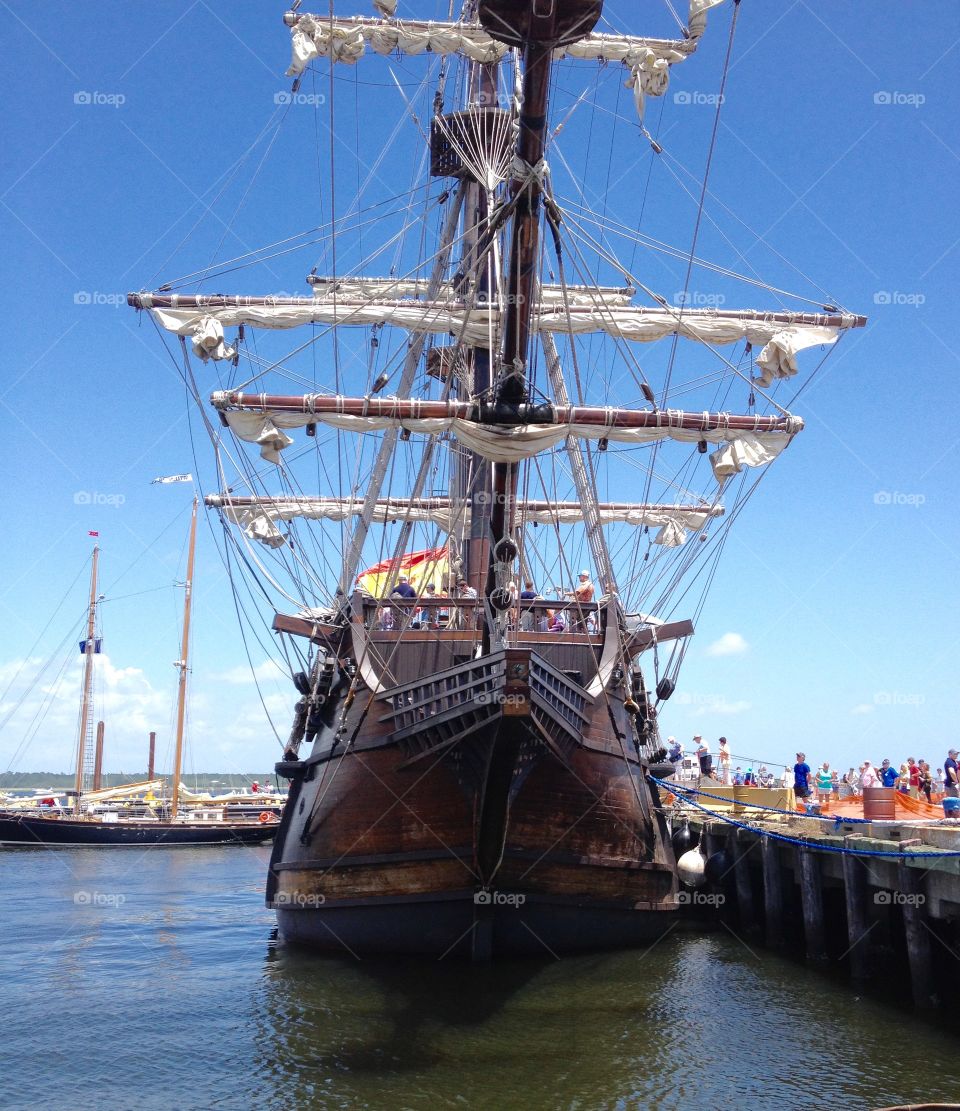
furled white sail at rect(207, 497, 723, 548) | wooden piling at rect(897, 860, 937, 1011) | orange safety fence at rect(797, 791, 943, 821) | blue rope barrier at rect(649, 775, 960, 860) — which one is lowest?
wooden piling at rect(897, 860, 937, 1011)

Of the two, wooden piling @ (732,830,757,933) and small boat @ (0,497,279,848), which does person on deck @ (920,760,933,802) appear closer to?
wooden piling @ (732,830,757,933)

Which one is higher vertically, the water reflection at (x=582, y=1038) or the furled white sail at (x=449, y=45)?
the furled white sail at (x=449, y=45)

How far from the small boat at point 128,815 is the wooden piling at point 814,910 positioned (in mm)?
29981

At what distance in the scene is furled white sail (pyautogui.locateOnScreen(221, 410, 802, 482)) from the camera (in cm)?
1509

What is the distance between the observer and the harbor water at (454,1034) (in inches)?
422

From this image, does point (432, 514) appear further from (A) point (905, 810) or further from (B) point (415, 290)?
(A) point (905, 810)

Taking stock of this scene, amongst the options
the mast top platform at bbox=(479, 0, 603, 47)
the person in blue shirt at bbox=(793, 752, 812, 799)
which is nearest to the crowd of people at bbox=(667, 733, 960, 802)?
the person in blue shirt at bbox=(793, 752, 812, 799)

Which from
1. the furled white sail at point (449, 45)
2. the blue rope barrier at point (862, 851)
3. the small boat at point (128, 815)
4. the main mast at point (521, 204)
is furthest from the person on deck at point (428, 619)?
the small boat at point (128, 815)

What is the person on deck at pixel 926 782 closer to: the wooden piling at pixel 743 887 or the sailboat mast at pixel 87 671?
the wooden piling at pixel 743 887

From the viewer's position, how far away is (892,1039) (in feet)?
39.1

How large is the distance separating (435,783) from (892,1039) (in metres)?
6.57

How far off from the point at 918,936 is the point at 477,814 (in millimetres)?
5841

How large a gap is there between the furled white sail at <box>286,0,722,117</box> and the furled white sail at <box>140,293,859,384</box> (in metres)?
→ 4.87

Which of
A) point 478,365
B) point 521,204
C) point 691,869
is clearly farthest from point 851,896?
point 478,365
